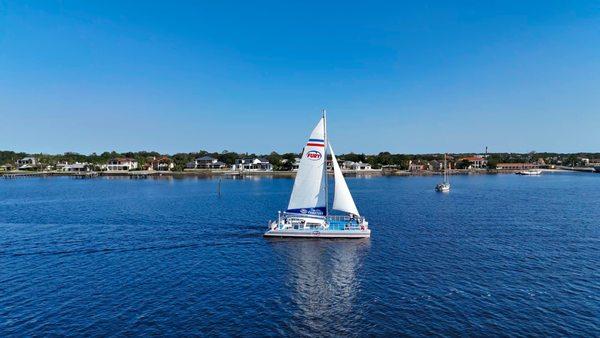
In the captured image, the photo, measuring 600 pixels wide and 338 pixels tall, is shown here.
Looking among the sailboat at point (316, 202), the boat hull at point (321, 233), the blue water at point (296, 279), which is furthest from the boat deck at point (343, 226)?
the blue water at point (296, 279)

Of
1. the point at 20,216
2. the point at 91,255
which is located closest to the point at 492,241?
the point at 91,255

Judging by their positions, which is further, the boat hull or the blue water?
the boat hull

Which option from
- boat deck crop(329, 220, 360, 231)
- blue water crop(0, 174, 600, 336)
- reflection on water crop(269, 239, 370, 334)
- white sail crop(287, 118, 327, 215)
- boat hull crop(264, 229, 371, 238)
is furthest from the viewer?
boat deck crop(329, 220, 360, 231)

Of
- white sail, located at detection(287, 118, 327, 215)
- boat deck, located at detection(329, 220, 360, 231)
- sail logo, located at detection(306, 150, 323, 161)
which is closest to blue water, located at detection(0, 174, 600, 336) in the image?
boat deck, located at detection(329, 220, 360, 231)

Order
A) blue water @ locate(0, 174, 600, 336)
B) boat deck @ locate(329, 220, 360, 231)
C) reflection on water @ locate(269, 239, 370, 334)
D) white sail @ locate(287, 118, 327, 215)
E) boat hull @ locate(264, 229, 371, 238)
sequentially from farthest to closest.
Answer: boat deck @ locate(329, 220, 360, 231) → white sail @ locate(287, 118, 327, 215) → boat hull @ locate(264, 229, 371, 238) → reflection on water @ locate(269, 239, 370, 334) → blue water @ locate(0, 174, 600, 336)

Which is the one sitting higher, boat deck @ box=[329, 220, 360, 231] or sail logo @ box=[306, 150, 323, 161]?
sail logo @ box=[306, 150, 323, 161]

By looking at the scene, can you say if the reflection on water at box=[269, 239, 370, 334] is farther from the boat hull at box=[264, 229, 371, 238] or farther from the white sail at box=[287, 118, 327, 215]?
the white sail at box=[287, 118, 327, 215]

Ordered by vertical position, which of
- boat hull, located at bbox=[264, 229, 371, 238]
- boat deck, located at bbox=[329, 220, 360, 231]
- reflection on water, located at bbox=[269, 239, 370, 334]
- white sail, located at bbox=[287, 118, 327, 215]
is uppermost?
white sail, located at bbox=[287, 118, 327, 215]
